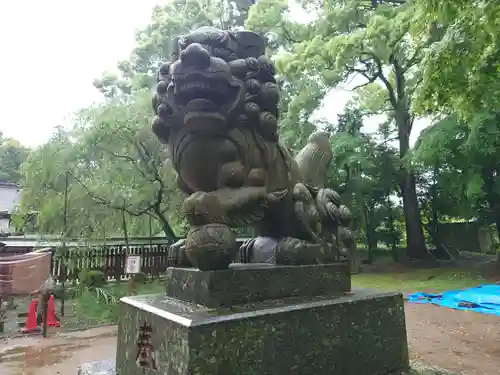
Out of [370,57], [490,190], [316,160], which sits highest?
[370,57]

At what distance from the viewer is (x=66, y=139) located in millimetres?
7371

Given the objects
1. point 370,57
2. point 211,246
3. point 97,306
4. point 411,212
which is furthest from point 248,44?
point 411,212

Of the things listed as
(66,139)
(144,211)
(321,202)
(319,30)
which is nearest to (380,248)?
(319,30)

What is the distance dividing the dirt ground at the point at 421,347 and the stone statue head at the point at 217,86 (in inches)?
107

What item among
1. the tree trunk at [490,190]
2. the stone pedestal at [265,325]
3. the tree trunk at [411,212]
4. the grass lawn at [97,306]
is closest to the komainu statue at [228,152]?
the stone pedestal at [265,325]

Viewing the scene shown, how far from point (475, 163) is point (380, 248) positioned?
6.52 meters

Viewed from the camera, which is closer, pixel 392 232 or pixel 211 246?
pixel 211 246

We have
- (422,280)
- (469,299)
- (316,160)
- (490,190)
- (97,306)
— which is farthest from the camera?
(490,190)

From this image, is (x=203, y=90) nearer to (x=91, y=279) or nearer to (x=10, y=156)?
(x=91, y=279)

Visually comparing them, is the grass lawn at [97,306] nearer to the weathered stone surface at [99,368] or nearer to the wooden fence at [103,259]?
the wooden fence at [103,259]

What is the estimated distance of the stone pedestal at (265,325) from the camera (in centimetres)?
138

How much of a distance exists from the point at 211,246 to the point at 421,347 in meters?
3.60

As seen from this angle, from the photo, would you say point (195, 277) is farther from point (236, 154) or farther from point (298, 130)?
point (298, 130)

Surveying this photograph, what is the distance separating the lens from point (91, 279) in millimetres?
8438
